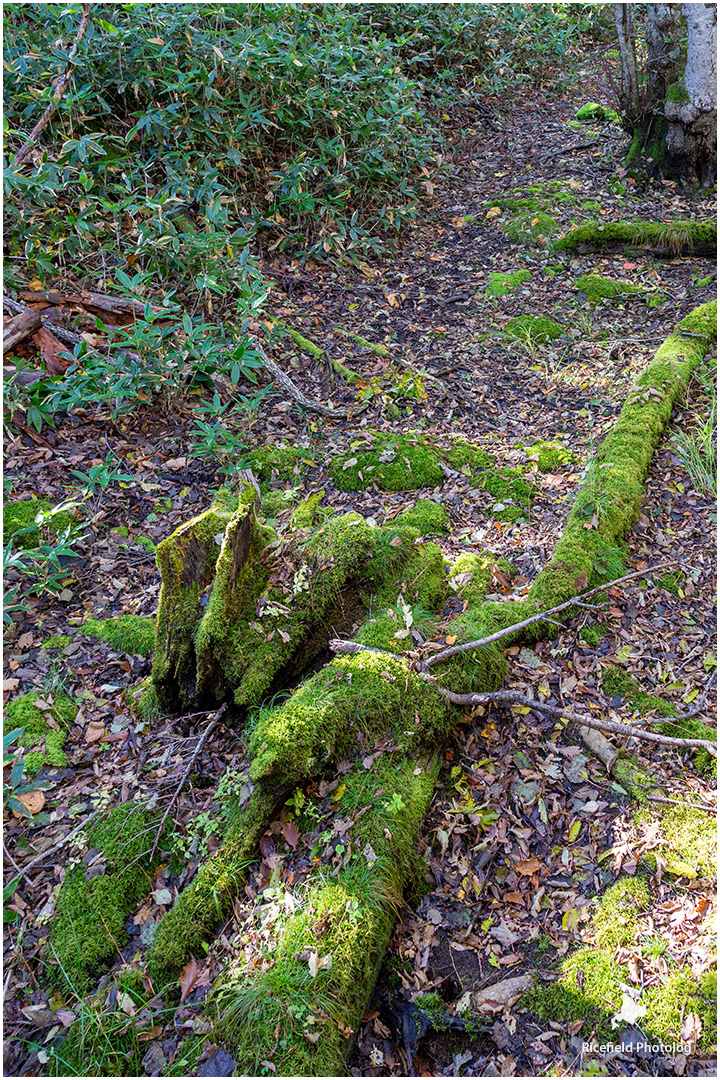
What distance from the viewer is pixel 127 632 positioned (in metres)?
4.08

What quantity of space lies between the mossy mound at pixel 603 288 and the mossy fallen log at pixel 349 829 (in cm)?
411

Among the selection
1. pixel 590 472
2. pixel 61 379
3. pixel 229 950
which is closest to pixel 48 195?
pixel 61 379

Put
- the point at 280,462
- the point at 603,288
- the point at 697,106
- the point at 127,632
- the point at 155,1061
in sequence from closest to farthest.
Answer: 1. the point at 155,1061
2. the point at 127,632
3. the point at 280,462
4. the point at 603,288
5. the point at 697,106

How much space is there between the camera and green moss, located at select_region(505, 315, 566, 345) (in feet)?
21.8

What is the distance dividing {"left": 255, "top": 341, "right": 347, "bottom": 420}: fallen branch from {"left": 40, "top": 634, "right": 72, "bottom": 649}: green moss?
288 cm

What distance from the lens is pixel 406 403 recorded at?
5.96 meters

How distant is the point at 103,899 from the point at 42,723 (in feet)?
3.74

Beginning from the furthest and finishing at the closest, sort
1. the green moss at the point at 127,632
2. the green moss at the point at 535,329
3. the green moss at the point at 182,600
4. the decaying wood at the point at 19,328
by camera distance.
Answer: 1. the green moss at the point at 535,329
2. the decaying wood at the point at 19,328
3. the green moss at the point at 127,632
4. the green moss at the point at 182,600

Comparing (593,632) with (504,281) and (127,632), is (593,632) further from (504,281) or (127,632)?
(504,281)

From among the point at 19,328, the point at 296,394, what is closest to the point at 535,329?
the point at 296,394

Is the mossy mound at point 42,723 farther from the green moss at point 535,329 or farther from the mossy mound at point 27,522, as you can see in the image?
the green moss at point 535,329

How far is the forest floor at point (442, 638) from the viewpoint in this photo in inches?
101

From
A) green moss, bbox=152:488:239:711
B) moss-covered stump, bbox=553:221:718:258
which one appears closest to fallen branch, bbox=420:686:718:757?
green moss, bbox=152:488:239:711

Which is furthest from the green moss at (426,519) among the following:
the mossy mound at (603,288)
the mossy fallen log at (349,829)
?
the mossy mound at (603,288)
